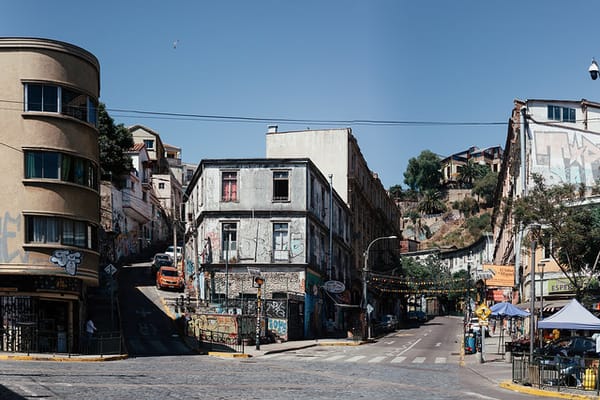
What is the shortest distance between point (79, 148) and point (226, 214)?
62.4ft

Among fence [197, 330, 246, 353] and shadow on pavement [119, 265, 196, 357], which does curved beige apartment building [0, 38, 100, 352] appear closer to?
shadow on pavement [119, 265, 196, 357]

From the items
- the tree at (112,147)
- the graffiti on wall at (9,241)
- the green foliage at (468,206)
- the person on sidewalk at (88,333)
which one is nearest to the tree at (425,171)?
the green foliage at (468,206)

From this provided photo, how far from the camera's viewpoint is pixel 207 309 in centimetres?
4775

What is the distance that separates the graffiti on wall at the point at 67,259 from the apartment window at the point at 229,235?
63.2 ft

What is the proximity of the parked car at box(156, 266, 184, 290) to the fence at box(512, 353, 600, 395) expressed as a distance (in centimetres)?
3670

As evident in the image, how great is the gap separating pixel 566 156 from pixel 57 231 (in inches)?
1358

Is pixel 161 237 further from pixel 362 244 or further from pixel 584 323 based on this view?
pixel 584 323

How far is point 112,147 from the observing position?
80.0m

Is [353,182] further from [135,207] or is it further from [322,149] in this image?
[135,207]

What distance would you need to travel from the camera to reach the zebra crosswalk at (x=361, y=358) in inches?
1406

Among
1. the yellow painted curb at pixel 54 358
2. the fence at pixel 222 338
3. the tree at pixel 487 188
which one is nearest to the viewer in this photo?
the yellow painted curb at pixel 54 358

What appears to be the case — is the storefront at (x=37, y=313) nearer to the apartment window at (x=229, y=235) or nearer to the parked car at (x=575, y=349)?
the apartment window at (x=229, y=235)

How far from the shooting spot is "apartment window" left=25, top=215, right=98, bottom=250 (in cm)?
3447

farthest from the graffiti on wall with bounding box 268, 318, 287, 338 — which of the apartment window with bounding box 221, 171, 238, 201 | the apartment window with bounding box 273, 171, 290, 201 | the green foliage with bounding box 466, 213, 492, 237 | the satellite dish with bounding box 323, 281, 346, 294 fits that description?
the green foliage with bounding box 466, 213, 492, 237
